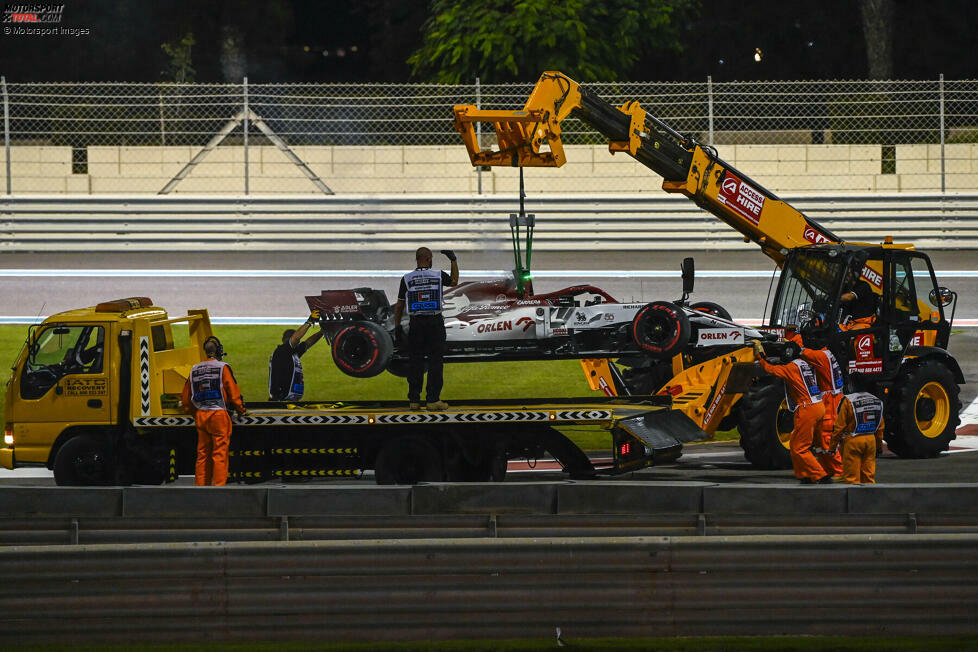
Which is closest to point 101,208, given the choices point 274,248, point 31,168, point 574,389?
point 31,168

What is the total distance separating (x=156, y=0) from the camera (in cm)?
3556

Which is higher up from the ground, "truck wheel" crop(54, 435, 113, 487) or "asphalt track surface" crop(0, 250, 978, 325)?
"asphalt track surface" crop(0, 250, 978, 325)

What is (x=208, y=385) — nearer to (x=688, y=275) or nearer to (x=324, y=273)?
(x=688, y=275)

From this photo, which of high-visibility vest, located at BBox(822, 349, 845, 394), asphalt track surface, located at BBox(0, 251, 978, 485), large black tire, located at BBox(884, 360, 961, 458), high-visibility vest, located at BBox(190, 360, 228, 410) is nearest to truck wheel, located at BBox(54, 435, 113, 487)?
high-visibility vest, located at BBox(190, 360, 228, 410)

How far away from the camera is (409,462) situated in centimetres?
1170

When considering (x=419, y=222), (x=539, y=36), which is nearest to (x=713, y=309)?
(x=419, y=222)

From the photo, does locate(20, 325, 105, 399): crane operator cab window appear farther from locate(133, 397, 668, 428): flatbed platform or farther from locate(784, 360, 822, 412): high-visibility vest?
locate(784, 360, 822, 412): high-visibility vest

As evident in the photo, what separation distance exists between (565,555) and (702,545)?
718mm

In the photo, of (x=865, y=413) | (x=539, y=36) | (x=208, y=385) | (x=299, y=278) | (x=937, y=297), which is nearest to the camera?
(x=865, y=413)

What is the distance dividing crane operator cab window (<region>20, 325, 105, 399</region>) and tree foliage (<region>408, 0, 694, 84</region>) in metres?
17.3

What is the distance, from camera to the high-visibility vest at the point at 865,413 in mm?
11141

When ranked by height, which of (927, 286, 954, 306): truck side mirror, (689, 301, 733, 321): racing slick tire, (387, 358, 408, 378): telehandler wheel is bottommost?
(387, 358, 408, 378): telehandler wheel

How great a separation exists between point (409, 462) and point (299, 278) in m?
12.3

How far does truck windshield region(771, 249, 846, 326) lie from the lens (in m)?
13.5
